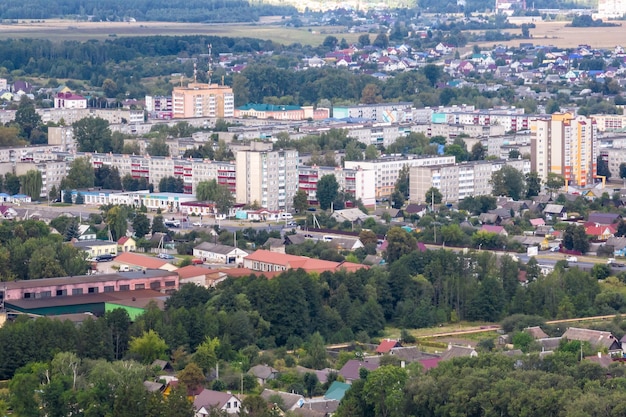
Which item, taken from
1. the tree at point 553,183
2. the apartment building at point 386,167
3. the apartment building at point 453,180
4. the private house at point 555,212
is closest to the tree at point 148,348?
the private house at point 555,212

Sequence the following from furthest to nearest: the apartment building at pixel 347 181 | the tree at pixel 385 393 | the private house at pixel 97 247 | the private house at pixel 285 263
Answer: the apartment building at pixel 347 181
the private house at pixel 97 247
the private house at pixel 285 263
the tree at pixel 385 393

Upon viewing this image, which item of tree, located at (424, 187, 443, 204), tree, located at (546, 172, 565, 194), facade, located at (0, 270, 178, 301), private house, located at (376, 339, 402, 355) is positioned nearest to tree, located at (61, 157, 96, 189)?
tree, located at (424, 187, 443, 204)

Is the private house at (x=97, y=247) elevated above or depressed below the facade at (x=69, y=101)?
below

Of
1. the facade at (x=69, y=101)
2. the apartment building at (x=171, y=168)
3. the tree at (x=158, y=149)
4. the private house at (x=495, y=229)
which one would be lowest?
the private house at (x=495, y=229)

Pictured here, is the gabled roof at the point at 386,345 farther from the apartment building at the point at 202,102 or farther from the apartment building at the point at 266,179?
the apartment building at the point at 202,102

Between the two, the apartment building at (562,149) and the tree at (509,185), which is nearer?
the tree at (509,185)

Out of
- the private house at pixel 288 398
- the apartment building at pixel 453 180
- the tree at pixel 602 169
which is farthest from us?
the tree at pixel 602 169

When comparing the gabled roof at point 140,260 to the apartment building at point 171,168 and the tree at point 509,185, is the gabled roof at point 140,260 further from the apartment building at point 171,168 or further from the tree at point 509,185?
the tree at point 509,185
